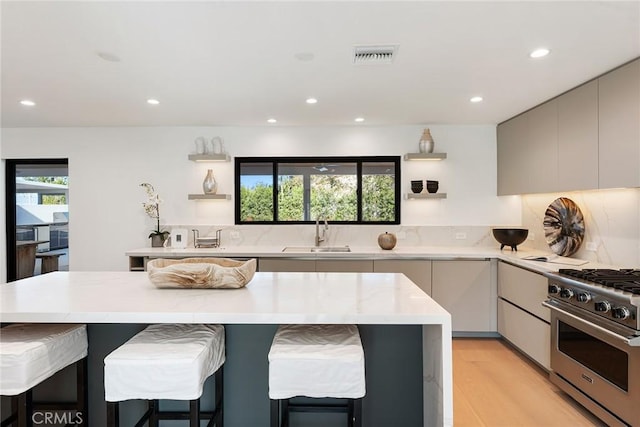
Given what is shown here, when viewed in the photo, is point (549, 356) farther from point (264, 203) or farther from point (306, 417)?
point (264, 203)

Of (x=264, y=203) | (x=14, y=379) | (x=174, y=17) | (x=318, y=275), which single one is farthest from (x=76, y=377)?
(x=264, y=203)

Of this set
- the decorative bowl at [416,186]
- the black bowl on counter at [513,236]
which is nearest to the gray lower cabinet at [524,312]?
the black bowl on counter at [513,236]

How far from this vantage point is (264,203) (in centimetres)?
425

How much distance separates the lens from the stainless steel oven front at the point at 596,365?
188 cm

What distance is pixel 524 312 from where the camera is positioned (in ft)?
9.98

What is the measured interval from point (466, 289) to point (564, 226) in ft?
3.49

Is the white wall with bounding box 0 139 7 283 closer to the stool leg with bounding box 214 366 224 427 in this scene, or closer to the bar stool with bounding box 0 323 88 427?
the bar stool with bounding box 0 323 88 427

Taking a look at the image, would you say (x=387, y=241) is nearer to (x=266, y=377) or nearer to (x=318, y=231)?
(x=318, y=231)

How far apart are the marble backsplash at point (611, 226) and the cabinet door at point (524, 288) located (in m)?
0.55

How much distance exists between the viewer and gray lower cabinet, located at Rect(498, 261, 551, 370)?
A: 2.77m

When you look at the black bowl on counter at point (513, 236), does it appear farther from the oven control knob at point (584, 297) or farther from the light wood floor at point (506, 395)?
the oven control knob at point (584, 297)

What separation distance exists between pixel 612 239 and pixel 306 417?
275 centimetres

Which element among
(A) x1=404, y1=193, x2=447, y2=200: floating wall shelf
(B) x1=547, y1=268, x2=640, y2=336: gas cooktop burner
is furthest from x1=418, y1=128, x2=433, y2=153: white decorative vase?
(B) x1=547, y1=268, x2=640, y2=336: gas cooktop burner

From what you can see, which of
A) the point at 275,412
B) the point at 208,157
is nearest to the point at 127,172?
the point at 208,157
